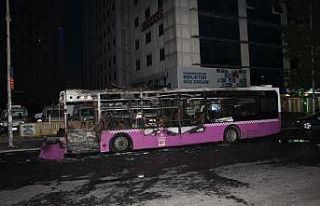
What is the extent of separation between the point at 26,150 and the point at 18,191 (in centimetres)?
1193

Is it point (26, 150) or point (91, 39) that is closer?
point (26, 150)

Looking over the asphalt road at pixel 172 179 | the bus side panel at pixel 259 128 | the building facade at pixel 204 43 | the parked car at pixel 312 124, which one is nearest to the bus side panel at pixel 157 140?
the asphalt road at pixel 172 179

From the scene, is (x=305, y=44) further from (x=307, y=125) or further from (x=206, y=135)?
(x=206, y=135)

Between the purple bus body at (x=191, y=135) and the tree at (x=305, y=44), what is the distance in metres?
14.8

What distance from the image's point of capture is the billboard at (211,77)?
40.0 meters

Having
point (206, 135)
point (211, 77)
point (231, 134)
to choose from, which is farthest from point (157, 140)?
point (211, 77)

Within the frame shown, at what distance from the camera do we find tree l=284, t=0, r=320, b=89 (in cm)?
3488

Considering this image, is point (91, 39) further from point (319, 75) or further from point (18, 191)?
point (18, 191)

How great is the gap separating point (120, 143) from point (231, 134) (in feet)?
20.5

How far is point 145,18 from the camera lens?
165 feet

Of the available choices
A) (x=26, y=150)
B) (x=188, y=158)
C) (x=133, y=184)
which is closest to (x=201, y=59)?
(x=26, y=150)

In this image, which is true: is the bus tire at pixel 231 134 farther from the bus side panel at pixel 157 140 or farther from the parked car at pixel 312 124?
the parked car at pixel 312 124

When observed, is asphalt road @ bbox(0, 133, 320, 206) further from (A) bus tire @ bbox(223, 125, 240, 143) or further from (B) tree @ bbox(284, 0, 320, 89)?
(B) tree @ bbox(284, 0, 320, 89)

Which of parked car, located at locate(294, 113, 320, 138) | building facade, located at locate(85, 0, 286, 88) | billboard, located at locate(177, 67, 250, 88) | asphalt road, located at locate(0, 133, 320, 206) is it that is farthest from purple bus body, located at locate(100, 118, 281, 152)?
building facade, located at locate(85, 0, 286, 88)
